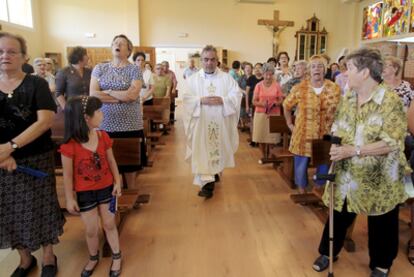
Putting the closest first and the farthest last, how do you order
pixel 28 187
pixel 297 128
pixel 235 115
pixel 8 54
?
pixel 8 54, pixel 28 187, pixel 297 128, pixel 235 115

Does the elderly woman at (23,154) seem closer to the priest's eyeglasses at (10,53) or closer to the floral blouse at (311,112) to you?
the priest's eyeglasses at (10,53)

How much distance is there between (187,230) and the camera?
290 centimetres

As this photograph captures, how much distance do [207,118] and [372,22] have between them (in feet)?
33.8

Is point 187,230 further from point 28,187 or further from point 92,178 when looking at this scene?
point 28,187

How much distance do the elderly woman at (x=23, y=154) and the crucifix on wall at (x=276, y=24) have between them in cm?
1174

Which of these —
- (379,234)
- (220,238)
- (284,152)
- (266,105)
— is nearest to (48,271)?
(220,238)

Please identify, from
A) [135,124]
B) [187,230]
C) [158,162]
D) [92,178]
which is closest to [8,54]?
[92,178]

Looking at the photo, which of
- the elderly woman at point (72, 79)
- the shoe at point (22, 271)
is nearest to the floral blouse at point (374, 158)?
the shoe at point (22, 271)

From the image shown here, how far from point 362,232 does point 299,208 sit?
0.64 metres

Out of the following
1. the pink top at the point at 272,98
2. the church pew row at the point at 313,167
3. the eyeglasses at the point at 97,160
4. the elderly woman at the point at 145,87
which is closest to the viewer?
the eyeglasses at the point at 97,160

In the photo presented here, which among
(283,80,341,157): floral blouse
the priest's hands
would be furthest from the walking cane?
the priest's hands

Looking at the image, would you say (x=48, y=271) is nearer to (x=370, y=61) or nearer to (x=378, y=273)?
(x=378, y=273)

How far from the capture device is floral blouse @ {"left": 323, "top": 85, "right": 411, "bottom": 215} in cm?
189

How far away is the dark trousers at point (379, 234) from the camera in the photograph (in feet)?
6.81
